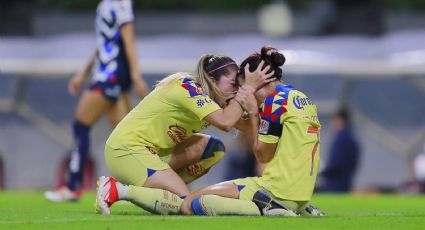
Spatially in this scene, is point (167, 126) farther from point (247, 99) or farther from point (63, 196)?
point (63, 196)

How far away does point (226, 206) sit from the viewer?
8.27 m

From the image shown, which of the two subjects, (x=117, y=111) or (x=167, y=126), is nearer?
(x=167, y=126)

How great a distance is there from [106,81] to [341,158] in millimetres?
5852

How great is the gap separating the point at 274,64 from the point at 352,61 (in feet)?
31.3

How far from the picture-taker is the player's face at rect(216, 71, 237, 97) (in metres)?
8.82

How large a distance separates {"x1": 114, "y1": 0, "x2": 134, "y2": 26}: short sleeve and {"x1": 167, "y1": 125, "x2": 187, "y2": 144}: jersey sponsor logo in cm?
303

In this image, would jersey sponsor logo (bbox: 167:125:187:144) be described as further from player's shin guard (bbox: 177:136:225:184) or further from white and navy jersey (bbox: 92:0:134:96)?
white and navy jersey (bbox: 92:0:134:96)

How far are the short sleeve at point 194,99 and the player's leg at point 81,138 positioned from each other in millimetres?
3177

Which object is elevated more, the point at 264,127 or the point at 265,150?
the point at 264,127

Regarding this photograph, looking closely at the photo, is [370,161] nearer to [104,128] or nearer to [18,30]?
[104,128]

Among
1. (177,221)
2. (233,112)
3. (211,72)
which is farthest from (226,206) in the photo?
(211,72)

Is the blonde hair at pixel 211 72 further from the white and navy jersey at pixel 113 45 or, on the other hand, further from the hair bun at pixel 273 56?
the white and navy jersey at pixel 113 45

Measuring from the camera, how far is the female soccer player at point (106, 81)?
11781 millimetres

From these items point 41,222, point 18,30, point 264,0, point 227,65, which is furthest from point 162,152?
point 264,0
